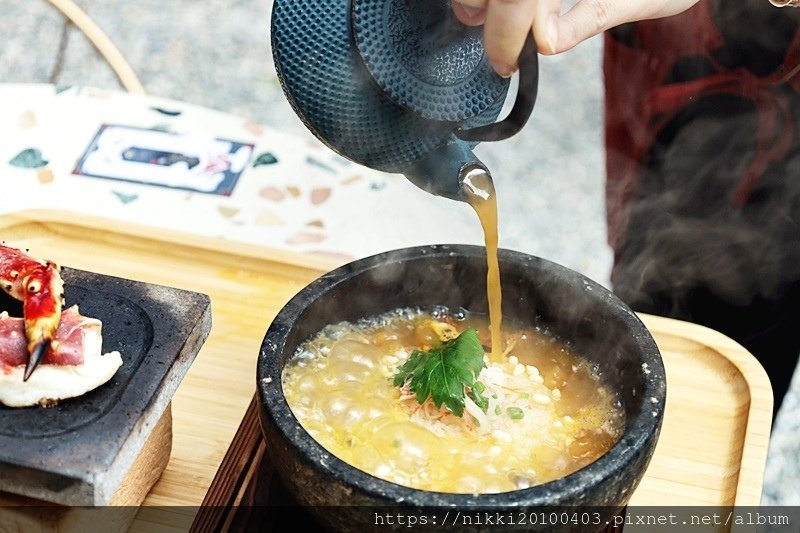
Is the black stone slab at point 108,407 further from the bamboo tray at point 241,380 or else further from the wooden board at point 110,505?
the bamboo tray at point 241,380

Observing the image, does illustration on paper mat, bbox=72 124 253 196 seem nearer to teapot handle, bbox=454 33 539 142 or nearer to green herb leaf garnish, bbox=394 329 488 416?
green herb leaf garnish, bbox=394 329 488 416

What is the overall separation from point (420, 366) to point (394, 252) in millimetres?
316

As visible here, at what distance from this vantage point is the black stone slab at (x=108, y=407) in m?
1.40

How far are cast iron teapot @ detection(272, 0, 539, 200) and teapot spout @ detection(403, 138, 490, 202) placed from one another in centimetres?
3

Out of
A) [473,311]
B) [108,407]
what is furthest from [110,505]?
[473,311]

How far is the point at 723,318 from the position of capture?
2680 millimetres

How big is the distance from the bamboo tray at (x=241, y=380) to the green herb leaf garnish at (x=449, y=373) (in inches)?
16.9

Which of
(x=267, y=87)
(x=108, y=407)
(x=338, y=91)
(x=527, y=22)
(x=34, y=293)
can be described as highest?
(x=527, y=22)

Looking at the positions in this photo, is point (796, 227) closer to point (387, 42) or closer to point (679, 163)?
point (679, 163)

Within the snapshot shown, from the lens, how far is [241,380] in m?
2.06

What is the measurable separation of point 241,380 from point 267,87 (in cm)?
384

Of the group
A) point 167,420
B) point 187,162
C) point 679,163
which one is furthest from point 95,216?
point 679,163

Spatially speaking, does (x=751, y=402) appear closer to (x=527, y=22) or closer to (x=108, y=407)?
(x=527, y=22)

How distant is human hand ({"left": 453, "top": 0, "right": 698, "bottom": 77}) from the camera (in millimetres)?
1403
